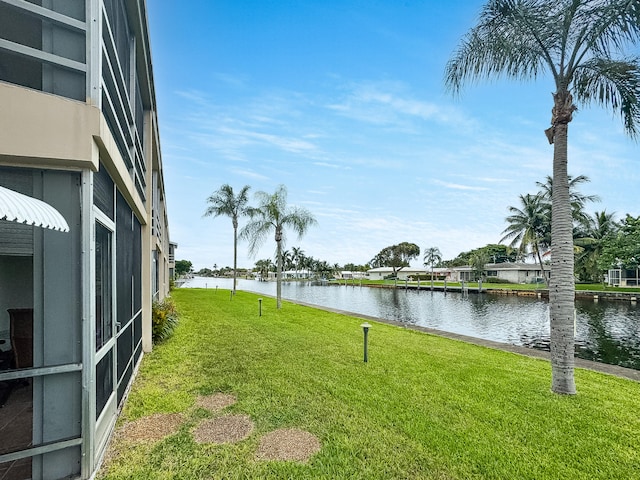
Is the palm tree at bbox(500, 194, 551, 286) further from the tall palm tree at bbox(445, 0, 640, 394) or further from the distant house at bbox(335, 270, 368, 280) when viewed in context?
the distant house at bbox(335, 270, 368, 280)

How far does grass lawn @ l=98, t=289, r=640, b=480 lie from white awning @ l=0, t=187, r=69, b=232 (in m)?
2.27

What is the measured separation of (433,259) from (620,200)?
50.3m

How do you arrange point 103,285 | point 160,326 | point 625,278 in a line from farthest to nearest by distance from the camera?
point 625,278
point 160,326
point 103,285

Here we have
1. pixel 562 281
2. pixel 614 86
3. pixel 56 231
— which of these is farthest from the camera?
pixel 614 86

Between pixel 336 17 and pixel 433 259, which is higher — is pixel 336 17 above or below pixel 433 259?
above

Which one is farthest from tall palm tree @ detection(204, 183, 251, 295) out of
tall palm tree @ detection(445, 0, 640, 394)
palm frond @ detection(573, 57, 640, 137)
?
palm frond @ detection(573, 57, 640, 137)

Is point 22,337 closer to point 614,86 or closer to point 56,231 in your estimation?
point 56,231

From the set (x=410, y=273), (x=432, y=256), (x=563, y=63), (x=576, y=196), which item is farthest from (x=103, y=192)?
(x=432, y=256)

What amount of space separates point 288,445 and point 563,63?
6.86m

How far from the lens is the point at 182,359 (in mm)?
6832

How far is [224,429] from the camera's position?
3807 mm

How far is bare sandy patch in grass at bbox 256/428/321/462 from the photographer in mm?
3238

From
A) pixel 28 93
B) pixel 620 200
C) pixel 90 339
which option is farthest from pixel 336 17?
pixel 620 200

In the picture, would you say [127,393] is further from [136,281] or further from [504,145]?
[504,145]
